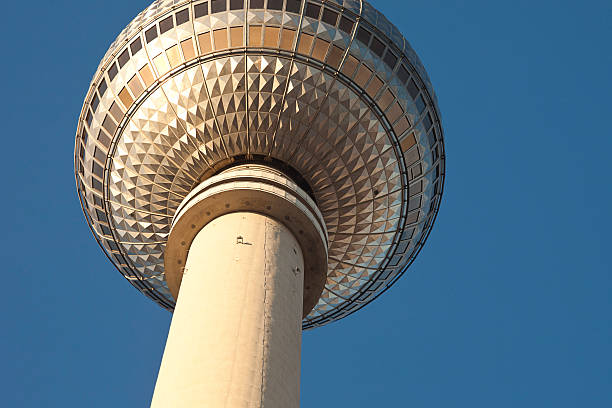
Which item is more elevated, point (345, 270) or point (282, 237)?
point (345, 270)

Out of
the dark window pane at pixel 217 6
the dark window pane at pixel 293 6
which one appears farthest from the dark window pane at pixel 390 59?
the dark window pane at pixel 217 6

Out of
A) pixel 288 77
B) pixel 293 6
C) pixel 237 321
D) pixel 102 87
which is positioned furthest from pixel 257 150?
pixel 237 321

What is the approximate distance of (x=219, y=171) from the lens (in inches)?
806

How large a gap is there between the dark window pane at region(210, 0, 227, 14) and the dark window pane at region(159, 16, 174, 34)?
4.13 ft

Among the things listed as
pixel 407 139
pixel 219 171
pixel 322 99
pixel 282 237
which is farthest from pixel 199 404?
pixel 407 139

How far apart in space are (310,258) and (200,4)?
7.89m

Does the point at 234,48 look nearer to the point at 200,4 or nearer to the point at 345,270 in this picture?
the point at 200,4

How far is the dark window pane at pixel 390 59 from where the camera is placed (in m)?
21.3

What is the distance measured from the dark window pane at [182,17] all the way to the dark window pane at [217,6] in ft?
2.50

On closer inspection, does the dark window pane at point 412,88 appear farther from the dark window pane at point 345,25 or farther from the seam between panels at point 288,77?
the seam between panels at point 288,77

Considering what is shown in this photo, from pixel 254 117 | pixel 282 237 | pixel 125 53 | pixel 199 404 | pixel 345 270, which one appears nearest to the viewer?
pixel 199 404

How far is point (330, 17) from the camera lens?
20.7m

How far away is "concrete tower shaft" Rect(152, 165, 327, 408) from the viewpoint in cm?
1488

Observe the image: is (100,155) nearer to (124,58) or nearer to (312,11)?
(124,58)
